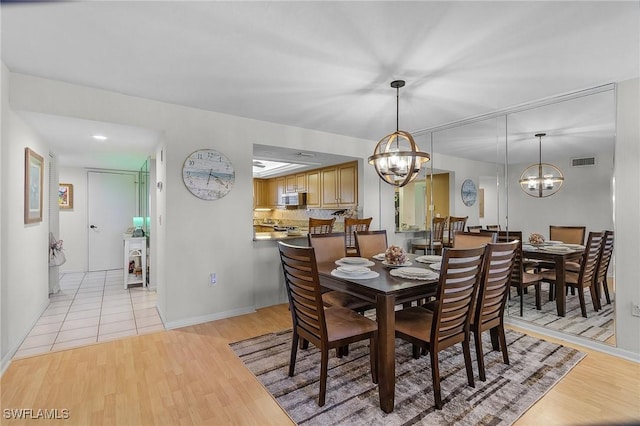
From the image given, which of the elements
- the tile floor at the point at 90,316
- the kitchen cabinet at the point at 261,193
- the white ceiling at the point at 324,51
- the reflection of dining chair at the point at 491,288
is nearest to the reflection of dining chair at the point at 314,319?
the reflection of dining chair at the point at 491,288

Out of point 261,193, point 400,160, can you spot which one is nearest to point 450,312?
point 400,160

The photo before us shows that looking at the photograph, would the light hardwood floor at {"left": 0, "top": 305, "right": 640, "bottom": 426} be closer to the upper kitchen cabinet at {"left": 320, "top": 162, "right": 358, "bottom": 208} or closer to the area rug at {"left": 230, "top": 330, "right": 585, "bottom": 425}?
the area rug at {"left": 230, "top": 330, "right": 585, "bottom": 425}

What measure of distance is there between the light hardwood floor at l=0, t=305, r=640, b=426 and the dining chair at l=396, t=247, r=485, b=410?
52cm

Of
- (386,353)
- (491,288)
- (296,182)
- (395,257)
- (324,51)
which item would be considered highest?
(324,51)

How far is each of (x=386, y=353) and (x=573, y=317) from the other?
8.46 ft

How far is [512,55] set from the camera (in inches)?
84.6

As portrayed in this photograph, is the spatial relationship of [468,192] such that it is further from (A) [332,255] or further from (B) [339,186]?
(A) [332,255]

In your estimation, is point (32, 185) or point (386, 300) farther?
point (32, 185)

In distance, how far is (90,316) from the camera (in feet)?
11.3

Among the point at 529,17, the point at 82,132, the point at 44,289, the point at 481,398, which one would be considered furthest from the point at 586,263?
the point at 44,289

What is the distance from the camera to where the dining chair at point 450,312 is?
5.91 ft

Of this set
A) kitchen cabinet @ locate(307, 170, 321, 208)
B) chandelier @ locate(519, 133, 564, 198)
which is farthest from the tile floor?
chandelier @ locate(519, 133, 564, 198)

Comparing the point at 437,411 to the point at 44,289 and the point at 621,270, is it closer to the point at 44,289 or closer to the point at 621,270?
the point at 621,270

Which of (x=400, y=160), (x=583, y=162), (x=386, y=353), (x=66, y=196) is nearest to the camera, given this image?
(x=386, y=353)
